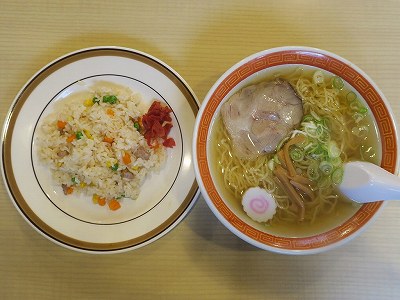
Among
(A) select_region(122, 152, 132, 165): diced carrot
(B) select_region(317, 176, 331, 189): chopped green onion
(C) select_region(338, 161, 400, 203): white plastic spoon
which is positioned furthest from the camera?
(A) select_region(122, 152, 132, 165): diced carrot

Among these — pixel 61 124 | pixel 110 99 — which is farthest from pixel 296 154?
pixel 61 124

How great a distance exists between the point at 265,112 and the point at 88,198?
0.83 metres

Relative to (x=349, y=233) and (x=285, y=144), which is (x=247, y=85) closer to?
(x=285, y=144)

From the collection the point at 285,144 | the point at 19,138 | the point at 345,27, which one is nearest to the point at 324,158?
the point at 285,144

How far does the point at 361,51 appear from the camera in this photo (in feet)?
5.80

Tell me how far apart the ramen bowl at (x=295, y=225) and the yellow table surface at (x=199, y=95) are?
31cm

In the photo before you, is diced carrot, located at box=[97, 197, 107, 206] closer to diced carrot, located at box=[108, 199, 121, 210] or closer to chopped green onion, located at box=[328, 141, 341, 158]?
diced carrot, located at box=[108, 199, 121, 210]

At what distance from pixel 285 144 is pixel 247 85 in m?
0.28

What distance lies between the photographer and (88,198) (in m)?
1.66

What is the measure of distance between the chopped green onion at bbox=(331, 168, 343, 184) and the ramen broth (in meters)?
0.07

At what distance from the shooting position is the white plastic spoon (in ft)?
4.05

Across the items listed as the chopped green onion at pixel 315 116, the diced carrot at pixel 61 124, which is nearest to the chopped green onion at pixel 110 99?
the diced carrot at pixel 61 124

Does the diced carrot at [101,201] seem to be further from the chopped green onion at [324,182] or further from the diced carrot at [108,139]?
the chopped green onion at [324,182]

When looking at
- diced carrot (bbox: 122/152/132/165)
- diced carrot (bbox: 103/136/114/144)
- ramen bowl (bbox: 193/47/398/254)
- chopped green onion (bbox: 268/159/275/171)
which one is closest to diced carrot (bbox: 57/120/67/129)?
diced carrot (bbox: 103/136/114/144)
